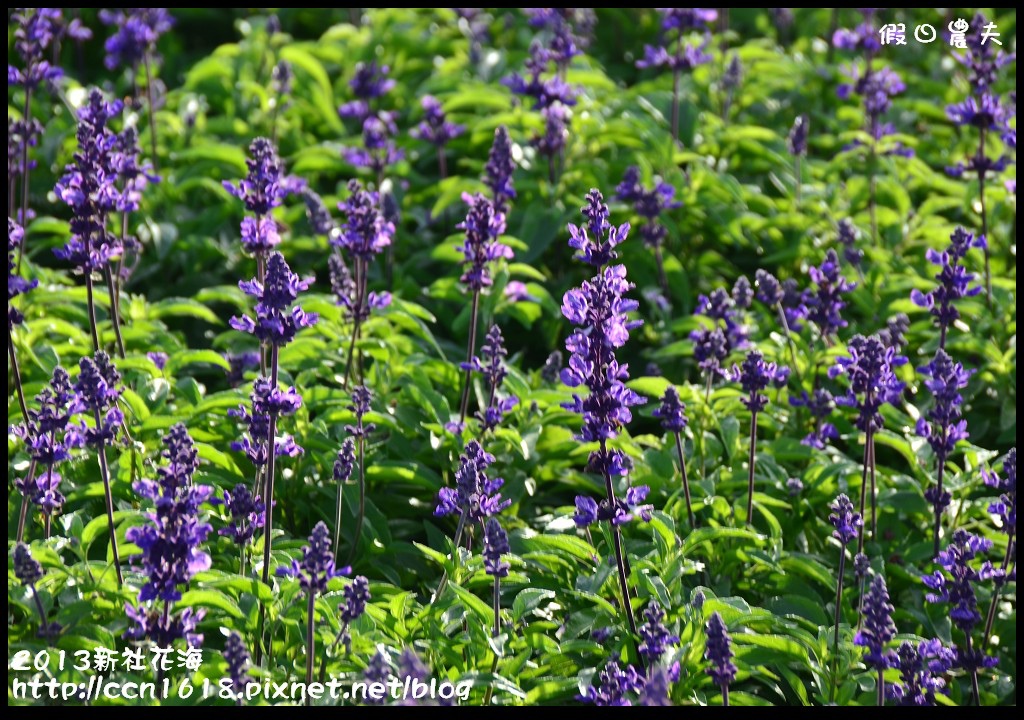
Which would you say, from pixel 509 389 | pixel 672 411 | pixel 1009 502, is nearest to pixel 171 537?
pixel 672 411

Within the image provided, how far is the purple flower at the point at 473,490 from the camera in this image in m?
4.87

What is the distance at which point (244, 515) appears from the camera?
488 centimetres

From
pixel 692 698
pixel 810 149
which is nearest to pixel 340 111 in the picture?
pixel 810 149

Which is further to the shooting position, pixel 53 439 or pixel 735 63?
pixel 735 63

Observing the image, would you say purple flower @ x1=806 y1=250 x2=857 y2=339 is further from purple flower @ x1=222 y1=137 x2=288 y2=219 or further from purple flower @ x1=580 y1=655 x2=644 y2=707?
purple flower @ x1=222 y1=137 x2=288 y2=219

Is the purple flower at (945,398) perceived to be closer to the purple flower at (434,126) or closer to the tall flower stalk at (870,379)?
the tall flower stalk at (870,379)

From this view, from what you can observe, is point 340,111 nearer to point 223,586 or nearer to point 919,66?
point 223,586

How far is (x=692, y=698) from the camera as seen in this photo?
16.2 feet

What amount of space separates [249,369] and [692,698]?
315 cm

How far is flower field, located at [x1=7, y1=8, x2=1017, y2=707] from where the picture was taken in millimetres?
4754

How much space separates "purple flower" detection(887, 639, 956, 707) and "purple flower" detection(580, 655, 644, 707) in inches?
38.4

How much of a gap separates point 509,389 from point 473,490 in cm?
197

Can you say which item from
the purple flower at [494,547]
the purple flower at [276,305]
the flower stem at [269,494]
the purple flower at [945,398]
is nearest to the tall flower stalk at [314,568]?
the flower stem at [269,494]

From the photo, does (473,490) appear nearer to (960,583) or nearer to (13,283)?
(960,583)
